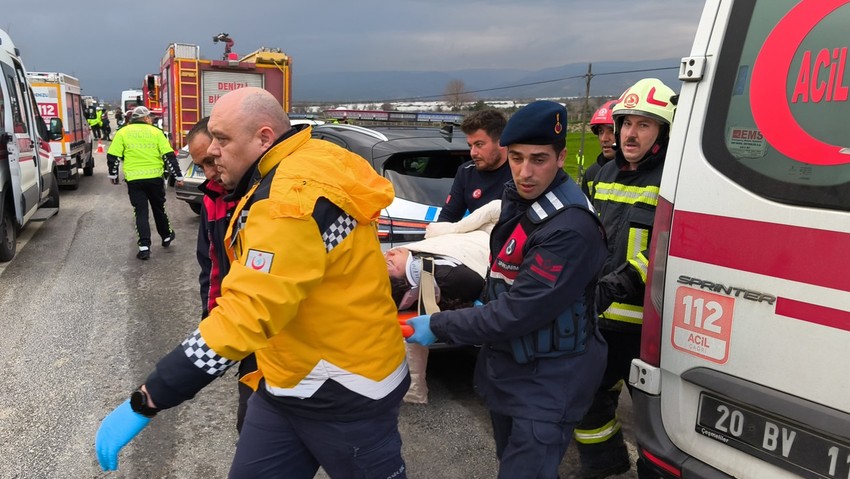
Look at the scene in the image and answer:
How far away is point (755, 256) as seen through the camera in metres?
1.77

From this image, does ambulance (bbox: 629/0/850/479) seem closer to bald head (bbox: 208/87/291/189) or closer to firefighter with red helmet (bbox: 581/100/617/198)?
bald head (bbox: 208/87/291/189)

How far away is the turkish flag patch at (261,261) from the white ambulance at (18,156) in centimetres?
698

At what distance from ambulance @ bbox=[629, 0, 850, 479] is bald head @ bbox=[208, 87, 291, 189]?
1.36m

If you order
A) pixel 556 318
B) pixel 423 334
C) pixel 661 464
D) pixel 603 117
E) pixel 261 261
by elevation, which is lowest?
pixel 661 464

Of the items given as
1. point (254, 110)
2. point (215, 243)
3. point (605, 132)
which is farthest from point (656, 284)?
point (605, 132)

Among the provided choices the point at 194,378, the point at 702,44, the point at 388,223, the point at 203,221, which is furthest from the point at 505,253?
the point at 388,223

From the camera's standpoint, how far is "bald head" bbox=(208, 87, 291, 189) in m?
1.91

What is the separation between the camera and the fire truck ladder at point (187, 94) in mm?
13602

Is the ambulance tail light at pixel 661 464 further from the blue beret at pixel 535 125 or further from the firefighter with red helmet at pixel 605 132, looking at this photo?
the firefighter with red helmet at pixel 605 132

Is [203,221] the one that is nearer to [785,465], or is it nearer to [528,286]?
[528,286]

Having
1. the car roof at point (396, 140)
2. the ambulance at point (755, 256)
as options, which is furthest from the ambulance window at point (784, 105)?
the car roof at point (396, 140)

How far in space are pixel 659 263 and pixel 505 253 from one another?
535mm

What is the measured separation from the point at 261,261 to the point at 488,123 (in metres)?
2.48

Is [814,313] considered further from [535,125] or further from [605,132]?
[605,132]
